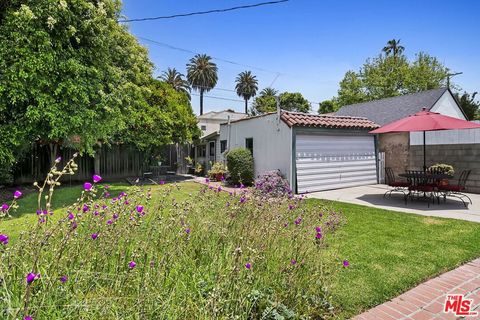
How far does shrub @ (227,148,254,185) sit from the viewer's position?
1286 centimetres

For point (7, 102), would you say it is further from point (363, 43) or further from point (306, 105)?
point (306, 105)

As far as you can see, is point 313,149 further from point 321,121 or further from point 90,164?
point 90,164

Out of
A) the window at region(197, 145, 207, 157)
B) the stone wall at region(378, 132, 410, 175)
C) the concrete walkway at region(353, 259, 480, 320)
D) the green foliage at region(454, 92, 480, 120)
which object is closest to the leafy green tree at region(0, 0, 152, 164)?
the concrete walkway at region(353, 259, 480, 320)

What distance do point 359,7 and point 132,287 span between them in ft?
34.2

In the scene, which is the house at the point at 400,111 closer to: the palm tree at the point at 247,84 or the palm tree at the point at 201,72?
the palm tree at the point at 201,72

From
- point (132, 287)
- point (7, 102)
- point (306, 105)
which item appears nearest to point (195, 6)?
point (7, 102)

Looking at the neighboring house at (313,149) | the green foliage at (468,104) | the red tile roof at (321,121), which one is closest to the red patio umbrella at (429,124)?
the red tile roof at (321,121)

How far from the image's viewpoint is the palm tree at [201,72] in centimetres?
4231

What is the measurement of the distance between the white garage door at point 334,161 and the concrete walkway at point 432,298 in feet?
24.2

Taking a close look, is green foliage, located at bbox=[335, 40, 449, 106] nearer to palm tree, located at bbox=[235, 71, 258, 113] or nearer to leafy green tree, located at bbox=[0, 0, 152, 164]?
palm tree, located at bbox=[235, 71, 258, 113]

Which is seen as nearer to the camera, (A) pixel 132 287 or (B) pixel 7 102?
(A) pixel 132 287

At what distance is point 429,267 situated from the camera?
148 inches

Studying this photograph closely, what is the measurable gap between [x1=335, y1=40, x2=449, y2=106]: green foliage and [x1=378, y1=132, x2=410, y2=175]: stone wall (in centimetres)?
2134

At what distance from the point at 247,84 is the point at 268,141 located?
39989 millimetres
